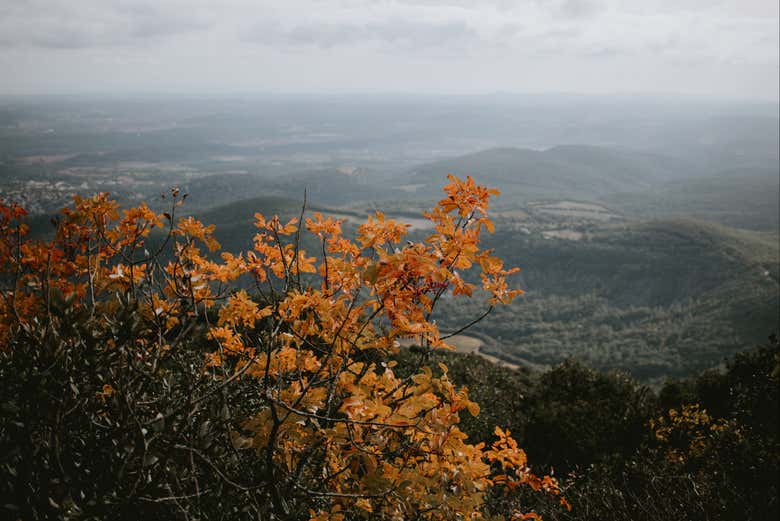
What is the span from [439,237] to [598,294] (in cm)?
15516

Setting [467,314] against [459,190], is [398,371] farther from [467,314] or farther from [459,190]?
[467,314]

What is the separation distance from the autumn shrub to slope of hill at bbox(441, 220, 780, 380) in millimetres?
90315

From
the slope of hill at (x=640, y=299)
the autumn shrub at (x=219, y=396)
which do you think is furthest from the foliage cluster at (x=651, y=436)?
the slope of hill at (x=640, y=299)

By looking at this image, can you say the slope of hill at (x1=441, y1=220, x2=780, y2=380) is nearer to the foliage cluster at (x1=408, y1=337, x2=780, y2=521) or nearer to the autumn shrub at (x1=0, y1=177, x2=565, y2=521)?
the foliage cluster at (x1=408, y1=337, x2=780, y2=521)

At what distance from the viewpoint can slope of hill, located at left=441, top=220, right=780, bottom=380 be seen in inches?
3605

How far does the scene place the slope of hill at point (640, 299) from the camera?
300 ft

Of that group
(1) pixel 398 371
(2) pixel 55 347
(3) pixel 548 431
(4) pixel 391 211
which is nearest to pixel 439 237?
(2) pixel 55 347

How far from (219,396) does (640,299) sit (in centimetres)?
15488

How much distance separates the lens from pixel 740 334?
3474 inches

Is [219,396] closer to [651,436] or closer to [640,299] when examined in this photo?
[651,436]

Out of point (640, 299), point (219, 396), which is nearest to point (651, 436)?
point (219, 396)

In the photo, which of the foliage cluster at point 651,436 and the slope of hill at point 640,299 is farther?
the slope of hill at point 640,299

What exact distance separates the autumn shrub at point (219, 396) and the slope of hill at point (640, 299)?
9031 cm

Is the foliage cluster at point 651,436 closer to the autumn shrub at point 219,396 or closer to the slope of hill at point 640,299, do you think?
the autumn shrub at point 219,396
